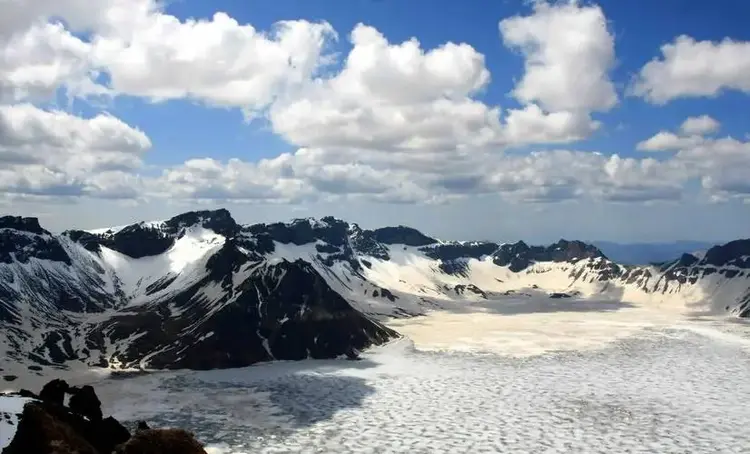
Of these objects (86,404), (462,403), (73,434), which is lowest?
(462,403)

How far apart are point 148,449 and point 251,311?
148 meters

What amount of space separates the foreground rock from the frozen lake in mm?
25509

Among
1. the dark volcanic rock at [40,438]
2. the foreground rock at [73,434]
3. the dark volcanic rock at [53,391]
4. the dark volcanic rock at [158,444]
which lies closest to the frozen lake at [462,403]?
the foreground rock at [73,434]

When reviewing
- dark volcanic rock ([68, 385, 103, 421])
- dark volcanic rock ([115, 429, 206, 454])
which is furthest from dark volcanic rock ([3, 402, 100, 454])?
dark volcanic rock ([68, 385, 103, 421])

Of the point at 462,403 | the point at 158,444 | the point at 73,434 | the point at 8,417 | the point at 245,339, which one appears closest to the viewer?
the point at 158,444

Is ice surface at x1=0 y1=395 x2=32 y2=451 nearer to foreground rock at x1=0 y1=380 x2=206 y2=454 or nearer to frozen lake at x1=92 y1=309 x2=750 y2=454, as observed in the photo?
foreground rock at x1=0 y1=380 x2=206 y2=454

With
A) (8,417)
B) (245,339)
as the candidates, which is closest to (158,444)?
(8,417)

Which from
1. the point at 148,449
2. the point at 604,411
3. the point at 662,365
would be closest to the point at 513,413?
the point at 604,411

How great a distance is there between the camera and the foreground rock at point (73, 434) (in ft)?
161

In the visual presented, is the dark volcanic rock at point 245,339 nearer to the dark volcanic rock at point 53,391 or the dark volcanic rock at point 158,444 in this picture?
the dark volcanic rock at point 53,391

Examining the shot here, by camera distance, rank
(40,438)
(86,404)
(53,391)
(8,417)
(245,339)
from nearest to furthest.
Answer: (40,438), (8,417), (86,404), (53,391), (245,339)

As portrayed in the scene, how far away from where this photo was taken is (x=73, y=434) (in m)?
57.7

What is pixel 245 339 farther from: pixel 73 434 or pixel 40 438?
pixel 40 438

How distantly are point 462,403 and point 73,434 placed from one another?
81241mm
